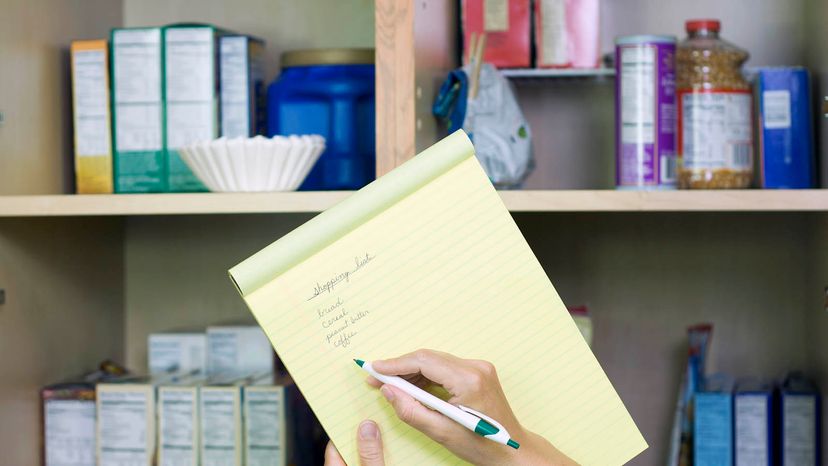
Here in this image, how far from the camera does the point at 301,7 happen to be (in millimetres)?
1535

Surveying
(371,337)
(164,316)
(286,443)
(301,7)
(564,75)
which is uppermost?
(301,7)

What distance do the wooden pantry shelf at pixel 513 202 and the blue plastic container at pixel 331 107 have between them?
0.82 feet

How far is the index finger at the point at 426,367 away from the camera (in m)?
0.80

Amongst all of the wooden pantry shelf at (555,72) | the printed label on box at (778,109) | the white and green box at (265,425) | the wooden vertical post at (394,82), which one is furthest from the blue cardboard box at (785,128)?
the white and green box at (265,425)

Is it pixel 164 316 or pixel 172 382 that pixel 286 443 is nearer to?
pixel 172 382

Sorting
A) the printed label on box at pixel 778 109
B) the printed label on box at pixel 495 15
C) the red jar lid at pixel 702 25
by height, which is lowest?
the printed label on box at pixel 778 109

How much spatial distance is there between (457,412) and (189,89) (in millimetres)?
713

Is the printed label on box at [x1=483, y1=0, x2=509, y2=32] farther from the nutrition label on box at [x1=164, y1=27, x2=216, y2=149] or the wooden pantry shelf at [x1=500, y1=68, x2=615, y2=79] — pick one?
the nutrition label on box at [x1=164, y1=27, x2=216, y2=149]

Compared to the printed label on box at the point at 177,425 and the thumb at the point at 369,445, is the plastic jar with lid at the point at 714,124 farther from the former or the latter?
the printed label on box at the point at 177,425

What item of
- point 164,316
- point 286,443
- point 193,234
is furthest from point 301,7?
point 286,443

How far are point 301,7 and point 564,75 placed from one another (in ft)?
1.41

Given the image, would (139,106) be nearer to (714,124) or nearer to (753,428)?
(714,124)

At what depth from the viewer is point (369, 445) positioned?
82 cm

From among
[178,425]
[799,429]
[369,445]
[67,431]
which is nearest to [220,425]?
[178,425]
